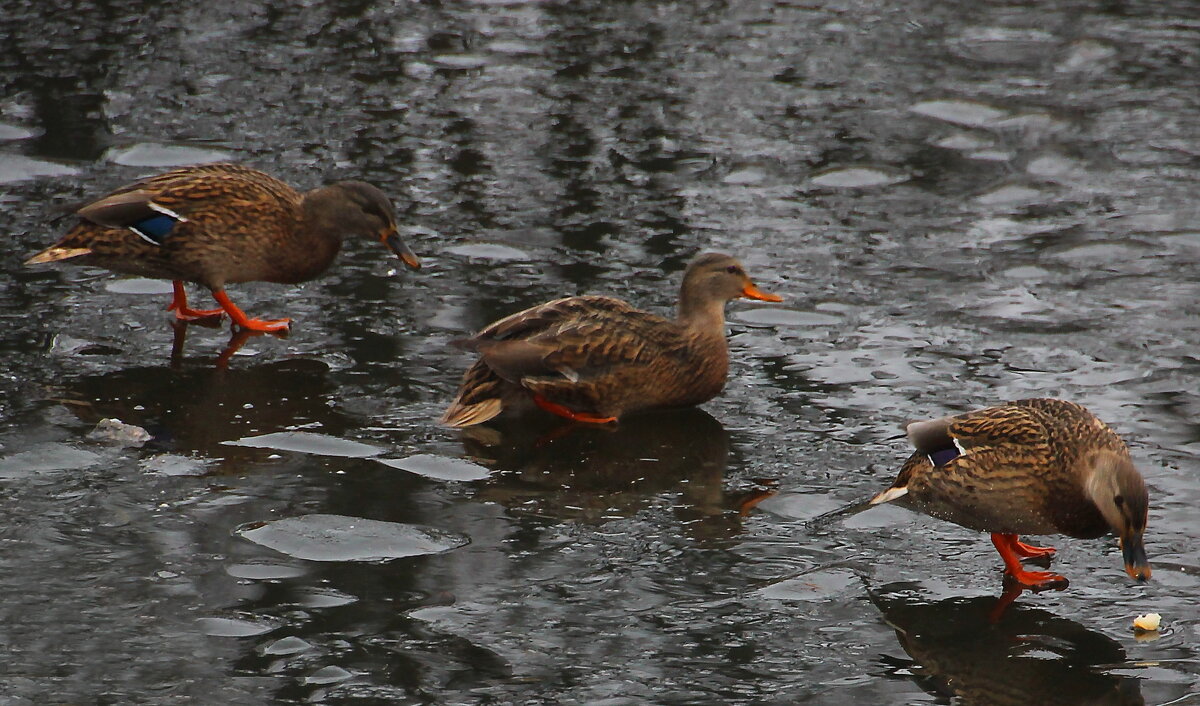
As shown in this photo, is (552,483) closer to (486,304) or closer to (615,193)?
(486,304)

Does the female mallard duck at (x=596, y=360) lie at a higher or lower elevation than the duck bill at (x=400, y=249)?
lower

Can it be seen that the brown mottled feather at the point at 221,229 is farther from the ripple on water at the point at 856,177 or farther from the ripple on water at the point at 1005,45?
the ripple on water at the point at 1005,45

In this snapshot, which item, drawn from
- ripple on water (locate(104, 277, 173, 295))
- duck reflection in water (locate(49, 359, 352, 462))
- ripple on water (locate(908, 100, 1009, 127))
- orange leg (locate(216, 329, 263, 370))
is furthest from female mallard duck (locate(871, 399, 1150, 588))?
ripple on water (locate(908, 100, 1009, 127))

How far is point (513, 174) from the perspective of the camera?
9047 millimetres

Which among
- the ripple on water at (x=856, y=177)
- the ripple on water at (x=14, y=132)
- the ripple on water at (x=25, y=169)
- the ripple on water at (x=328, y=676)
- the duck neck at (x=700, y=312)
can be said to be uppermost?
the ripple on water at (x=14, y=132)

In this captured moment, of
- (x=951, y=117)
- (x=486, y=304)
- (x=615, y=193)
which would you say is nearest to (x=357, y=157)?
(x=615, y=193)

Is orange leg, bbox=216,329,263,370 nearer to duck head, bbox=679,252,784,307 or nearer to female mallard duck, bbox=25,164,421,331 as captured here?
female mallard duck, bbox=25,164,421,331

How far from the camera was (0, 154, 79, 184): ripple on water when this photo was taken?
340 inches

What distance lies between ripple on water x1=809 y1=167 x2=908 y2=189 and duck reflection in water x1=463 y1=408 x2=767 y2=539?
2.84 meters

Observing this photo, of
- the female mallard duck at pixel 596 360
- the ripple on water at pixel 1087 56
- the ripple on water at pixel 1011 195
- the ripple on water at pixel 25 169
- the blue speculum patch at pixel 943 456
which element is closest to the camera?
the blue speculum patch at pixel 943 456

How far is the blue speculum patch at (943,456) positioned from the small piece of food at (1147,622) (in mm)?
837

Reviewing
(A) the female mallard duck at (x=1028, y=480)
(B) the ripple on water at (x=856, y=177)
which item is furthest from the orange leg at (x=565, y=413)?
(B) the ripple on water at (x=856, y=177)

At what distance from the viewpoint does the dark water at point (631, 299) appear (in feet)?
15.1

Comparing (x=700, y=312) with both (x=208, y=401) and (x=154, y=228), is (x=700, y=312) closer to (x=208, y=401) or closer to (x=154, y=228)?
(x=208, y=401)
